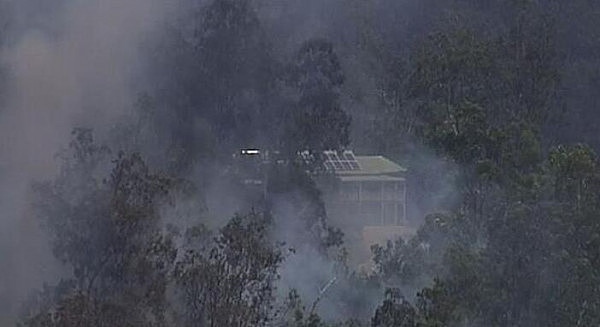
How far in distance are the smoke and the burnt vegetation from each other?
0.22 metres

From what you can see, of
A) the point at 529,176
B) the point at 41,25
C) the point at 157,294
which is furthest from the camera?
the point at 41,25

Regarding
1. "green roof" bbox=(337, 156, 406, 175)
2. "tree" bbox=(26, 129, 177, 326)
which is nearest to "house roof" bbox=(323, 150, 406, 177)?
"green roof" bbox=(337, 156, 406, 175)

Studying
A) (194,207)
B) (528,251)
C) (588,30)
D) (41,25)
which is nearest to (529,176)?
(528,251)

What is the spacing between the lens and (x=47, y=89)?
38.1 ft

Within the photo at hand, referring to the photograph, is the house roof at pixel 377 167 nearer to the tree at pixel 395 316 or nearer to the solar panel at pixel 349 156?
the solar panel at pixel 349 156

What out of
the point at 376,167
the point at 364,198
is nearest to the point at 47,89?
the point at 364,198

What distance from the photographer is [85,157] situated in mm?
9641

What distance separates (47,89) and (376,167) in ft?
16.0

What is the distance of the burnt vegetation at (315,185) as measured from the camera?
8016mm

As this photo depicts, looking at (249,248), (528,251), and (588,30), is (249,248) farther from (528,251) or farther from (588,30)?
(588,30)

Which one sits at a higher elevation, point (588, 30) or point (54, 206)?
point (588, 30)

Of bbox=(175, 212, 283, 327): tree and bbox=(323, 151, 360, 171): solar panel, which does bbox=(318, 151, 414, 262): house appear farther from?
bbox=(175, 212, 283, 327): tree

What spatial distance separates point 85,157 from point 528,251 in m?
3.18

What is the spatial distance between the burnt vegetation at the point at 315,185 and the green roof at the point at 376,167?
0.80 feet
